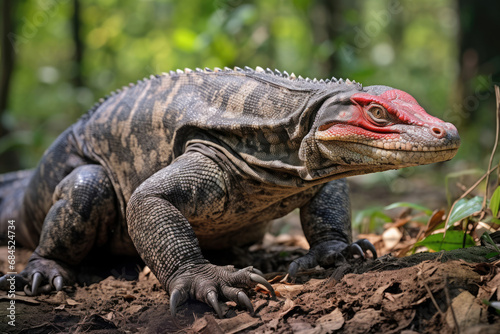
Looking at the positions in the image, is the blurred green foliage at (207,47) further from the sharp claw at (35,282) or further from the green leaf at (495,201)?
the sharp claw at (35,282)

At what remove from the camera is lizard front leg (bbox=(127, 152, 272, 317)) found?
4219mm

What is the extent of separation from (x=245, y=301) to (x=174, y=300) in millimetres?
639

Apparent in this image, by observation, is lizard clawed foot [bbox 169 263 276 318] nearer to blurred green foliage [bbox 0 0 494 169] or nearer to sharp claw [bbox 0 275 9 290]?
sharp claw [bbox 0 275 9 290]

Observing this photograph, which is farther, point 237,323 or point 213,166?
point 213,166

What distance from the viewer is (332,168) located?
14.4 ft

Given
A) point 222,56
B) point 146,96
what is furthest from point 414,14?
point 146,96

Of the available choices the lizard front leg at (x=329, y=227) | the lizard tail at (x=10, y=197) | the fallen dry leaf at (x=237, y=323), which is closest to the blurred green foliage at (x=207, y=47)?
the lizard tail at (x=10, y=197)

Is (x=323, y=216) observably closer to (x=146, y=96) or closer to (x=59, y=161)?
(x=146, y=96)

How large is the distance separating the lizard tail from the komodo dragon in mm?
1410

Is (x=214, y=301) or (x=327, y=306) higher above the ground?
(x=327, y=306)

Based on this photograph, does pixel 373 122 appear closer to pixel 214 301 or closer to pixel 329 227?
pixel 329 227

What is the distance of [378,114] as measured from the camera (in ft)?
13.3

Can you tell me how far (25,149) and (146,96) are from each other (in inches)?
385

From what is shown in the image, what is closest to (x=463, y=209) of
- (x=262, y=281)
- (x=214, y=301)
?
(x=262, y=281)
